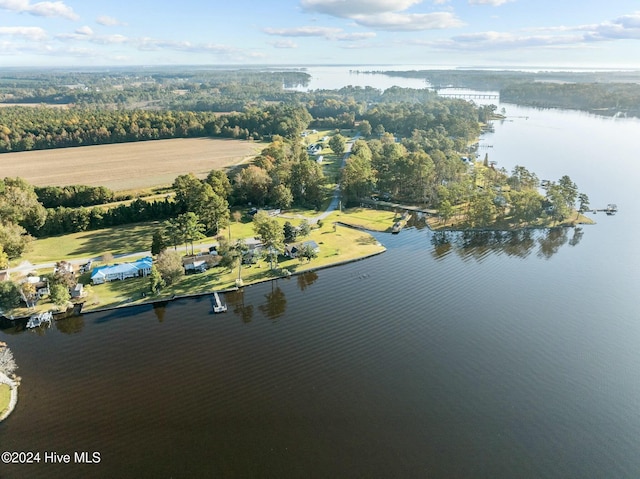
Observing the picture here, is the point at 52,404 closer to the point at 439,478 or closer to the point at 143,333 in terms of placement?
the point at 143,333

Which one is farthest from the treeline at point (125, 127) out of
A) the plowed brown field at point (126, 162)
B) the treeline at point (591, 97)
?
the treeline at point (591, 97)

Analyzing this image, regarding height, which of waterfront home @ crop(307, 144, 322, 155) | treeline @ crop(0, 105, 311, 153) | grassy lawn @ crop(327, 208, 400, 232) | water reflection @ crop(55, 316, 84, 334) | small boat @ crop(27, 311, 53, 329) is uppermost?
treeline @ crop(0, 105, 311, 153)

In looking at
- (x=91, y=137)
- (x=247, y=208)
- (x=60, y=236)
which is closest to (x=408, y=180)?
(x=247, y=208)

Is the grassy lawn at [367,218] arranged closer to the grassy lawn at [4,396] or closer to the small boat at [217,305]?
the small boat at [217,305]

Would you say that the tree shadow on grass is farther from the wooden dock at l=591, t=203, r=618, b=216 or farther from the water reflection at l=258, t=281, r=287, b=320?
the wooden dock at l=591, t=203, r=618, b=216

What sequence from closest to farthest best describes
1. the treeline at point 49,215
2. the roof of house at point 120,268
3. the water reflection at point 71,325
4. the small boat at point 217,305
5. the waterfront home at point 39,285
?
the water reflection at point 71,325 → the small boat at point 217,305 → the waterfront home at point 39,285 → the roof of house at point 120,268 → the treeline at point 49,215

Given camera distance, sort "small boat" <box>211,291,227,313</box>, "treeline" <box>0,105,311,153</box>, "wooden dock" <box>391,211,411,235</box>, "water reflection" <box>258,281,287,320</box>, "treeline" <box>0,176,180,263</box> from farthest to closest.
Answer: "treeline" <box>0,105,311,153</box>, "wooden dock" <box>391,211,411,235</box>, "treeline" <box>0,176,180,263</box>, "water reflection" <box>258,281,287,320</box>, "small boat" <box>211,291,227,313</box>

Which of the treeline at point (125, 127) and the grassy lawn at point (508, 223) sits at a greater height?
the treeline at point (125, 127)

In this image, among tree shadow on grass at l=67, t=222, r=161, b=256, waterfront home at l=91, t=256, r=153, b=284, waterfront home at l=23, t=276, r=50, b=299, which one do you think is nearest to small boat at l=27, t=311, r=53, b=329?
waterfront home at l=23, t=276, r=50, b=299
